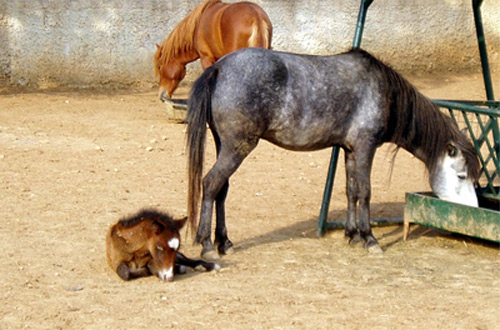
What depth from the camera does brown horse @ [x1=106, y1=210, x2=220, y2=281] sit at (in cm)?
492

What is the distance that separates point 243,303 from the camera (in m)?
4.64

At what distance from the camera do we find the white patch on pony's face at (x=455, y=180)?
6262 mm

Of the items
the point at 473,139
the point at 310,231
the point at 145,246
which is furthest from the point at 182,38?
the point at 145,246

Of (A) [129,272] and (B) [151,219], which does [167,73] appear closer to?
(B) [151,219]

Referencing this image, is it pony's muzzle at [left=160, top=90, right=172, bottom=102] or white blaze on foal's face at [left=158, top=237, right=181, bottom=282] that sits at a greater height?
white blaze on foal's face at [left=158, top=237, right=181, bottom=282]

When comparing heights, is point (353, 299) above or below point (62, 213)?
above

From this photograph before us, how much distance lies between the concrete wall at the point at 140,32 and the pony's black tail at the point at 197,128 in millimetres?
8439

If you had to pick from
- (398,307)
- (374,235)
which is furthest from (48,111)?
(398,307)

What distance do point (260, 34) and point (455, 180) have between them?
4822 mm

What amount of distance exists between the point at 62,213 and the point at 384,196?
344 cm

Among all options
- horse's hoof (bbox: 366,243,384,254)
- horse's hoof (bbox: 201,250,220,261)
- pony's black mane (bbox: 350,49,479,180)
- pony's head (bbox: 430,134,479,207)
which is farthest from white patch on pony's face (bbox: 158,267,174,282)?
pony's head (bbox: 430,134,479,207)

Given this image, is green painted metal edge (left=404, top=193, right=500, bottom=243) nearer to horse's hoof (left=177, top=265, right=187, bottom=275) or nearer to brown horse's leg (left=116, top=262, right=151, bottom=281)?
horse's hoof (left=177, top=265, right=187, bottom=275)

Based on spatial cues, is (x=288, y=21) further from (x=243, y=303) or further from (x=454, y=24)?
(x=243, y=303)

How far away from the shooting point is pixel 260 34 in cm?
1044
